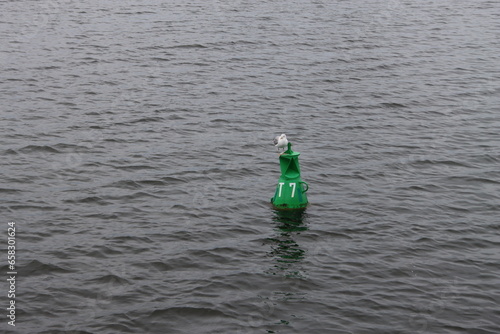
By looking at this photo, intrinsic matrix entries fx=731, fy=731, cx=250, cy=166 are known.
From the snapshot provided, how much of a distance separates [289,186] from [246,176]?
2993 mm

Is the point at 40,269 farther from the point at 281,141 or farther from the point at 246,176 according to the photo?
the point at 246,176

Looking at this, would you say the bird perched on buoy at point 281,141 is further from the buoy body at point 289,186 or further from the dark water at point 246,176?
the dark water at point 246,176

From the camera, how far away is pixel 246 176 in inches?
826

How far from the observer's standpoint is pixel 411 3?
4616 cm

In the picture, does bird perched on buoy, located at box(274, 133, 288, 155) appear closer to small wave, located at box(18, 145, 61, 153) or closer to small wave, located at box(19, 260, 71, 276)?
small wave, located at box(19, 260, 71, 276)

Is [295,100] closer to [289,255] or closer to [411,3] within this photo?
[289,255]

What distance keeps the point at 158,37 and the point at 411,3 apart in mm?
18165

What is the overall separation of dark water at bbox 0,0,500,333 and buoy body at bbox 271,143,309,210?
44cm

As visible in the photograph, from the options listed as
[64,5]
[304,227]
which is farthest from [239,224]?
[64,5]

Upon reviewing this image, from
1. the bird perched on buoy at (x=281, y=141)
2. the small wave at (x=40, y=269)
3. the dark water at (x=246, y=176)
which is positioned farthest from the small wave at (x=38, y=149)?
the bird perched on buoy at (x=281, y=141)

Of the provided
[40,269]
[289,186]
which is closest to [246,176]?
[289,186]

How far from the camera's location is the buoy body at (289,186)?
1820 centimetres

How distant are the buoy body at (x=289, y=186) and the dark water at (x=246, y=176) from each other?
1.44 feet

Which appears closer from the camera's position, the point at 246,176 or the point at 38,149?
the point at 246,176
